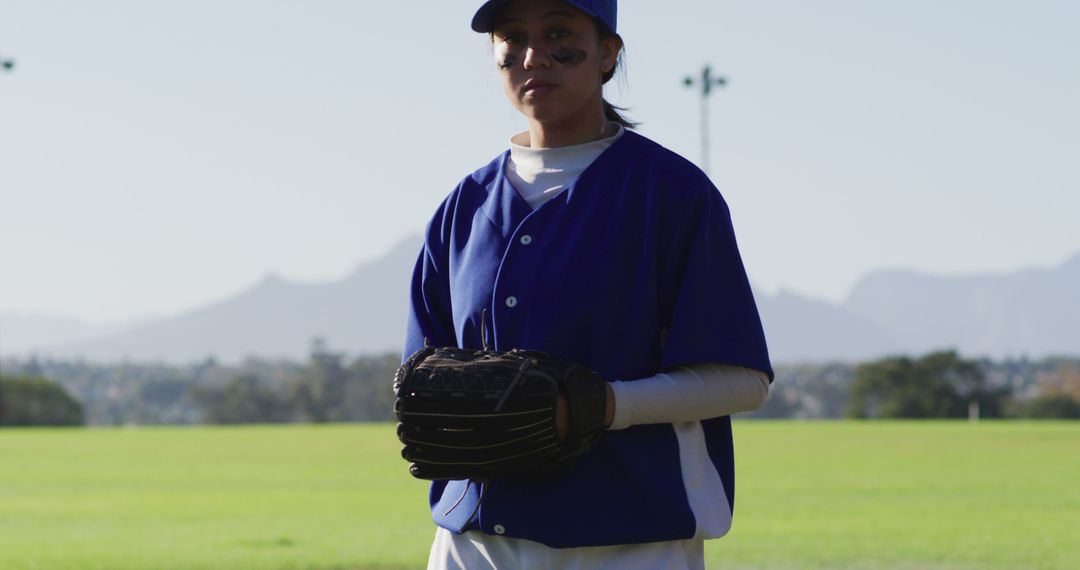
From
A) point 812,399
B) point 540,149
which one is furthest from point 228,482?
point 812,399

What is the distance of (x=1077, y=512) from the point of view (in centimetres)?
1573

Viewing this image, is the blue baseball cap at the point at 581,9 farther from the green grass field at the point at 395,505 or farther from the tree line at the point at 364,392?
the tree line at the point at 364,392

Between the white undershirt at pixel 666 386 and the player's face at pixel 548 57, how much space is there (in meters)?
0.09

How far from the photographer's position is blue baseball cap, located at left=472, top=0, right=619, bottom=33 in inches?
121

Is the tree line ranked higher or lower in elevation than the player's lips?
lower

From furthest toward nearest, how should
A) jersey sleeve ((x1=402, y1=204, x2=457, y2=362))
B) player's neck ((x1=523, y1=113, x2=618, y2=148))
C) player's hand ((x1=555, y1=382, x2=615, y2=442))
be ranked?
jersey sleeve ((x1=402, y1=204, x2=457, y2=362)), player's neck ((x1=523, y1=113, x2=618, y2=148)), player's hand ((x1=555, y1=382, x2=615, y2=442))

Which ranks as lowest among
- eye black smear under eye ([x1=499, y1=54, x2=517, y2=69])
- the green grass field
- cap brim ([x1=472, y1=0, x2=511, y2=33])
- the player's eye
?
the green grass field

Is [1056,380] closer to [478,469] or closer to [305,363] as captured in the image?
[305,363]

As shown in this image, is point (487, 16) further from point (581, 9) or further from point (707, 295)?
point (707, 295)

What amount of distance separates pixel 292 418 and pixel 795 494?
66.7 metres

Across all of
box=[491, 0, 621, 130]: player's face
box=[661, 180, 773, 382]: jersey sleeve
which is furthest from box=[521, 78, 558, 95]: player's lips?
box=[661, 180, 773, 382]: jersey sleeve

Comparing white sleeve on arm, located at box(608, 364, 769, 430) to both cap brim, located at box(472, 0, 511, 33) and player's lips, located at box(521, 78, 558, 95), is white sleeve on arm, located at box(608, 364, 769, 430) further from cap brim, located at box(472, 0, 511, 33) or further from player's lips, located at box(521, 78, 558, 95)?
cap brim, located at box(472, 0, 511, 33)

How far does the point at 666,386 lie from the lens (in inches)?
115

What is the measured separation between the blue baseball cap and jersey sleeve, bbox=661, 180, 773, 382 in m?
0.39
